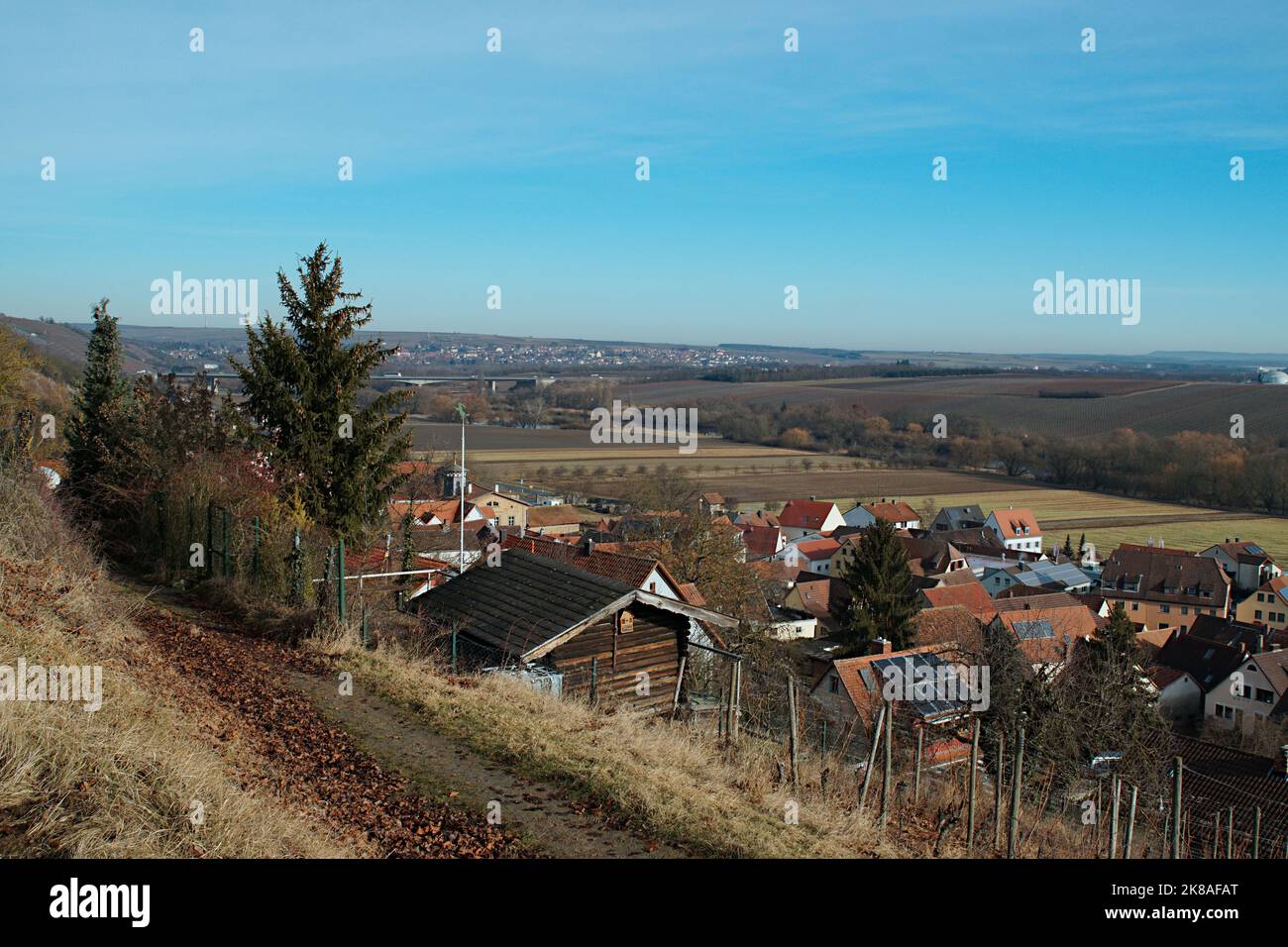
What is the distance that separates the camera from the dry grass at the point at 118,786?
4.70 m

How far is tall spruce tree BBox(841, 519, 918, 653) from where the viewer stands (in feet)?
121

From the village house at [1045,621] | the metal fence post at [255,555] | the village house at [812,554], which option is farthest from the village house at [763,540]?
the metal fence post at [255,555]

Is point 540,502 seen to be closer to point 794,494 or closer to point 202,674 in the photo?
point 794,494

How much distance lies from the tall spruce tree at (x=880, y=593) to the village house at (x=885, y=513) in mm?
31797

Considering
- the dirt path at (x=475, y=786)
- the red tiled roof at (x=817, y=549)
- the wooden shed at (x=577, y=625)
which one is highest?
the dirt path at (x=475, y=786)

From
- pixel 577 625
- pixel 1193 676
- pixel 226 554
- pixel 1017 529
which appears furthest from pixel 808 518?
pixel 226 554

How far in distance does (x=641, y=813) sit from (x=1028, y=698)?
13.3 m

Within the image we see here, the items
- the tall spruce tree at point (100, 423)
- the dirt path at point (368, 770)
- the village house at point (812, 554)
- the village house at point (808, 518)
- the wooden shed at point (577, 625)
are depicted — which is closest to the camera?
the dirt path at point (368, 770)

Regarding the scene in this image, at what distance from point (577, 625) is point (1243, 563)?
54212 mm

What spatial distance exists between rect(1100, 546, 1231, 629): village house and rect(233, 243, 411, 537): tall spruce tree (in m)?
44.9

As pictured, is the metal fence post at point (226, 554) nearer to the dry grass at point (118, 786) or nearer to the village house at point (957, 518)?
the dry grass at point (118, 786)

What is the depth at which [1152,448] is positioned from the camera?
8731cm

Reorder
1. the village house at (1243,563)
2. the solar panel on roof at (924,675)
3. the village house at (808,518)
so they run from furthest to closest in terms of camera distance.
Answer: the village house at (808,518) → the village house at (1243,563) → the solar panel on roof at (924,675)
